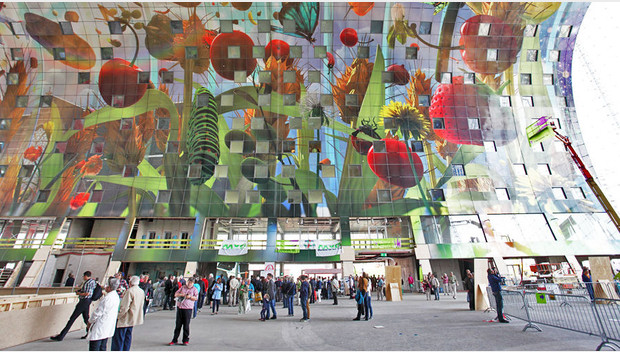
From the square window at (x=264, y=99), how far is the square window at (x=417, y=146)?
1543cm

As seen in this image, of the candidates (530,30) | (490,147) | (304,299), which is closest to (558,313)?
(304,299)

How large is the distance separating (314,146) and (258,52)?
11.0 m

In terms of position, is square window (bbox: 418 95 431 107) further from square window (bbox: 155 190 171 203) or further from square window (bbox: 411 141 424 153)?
square window (bbox: 155 190 171 203)

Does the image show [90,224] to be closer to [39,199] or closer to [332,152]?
[39,199]

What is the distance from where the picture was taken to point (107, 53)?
→ 31406 millimetres

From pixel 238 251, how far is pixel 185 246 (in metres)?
5.35

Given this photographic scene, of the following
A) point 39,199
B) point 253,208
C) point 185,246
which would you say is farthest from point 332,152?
point 39,199

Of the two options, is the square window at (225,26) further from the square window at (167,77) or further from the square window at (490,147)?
the square window at (490,147)

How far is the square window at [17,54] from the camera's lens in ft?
103

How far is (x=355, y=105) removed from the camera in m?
32.5

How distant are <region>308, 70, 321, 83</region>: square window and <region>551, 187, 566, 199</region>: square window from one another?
25.4 m

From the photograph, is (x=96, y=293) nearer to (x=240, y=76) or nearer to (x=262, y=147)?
(x=262, y=147)

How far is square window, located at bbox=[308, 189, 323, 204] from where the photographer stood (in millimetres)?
29906

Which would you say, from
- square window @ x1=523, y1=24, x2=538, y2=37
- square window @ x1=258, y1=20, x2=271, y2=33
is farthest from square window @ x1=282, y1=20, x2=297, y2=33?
square window @ x1=523, y1=24, x2=538, y2=37
